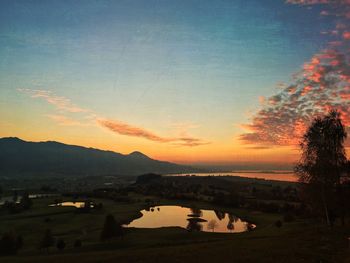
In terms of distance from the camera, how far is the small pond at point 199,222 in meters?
109

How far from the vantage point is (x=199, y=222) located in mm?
123312

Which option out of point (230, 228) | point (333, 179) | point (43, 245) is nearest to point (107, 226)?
point (43, 245)

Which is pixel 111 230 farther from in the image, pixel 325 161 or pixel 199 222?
pixel 325 161

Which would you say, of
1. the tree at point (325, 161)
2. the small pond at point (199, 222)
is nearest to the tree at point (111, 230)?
the small pond at point (199, 222)

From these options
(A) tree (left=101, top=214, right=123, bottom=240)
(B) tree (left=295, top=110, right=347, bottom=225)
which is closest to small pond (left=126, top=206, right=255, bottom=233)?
(A) tree (left=101, top=214, right=123, bottom=240)

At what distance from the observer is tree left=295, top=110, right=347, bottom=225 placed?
4909 centimetres

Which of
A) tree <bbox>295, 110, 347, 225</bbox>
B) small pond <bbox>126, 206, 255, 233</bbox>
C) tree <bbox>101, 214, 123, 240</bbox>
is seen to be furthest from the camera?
small pond <bbox>126, 206, 255, 233</bbox>

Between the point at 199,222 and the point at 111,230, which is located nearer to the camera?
the point at 111,230

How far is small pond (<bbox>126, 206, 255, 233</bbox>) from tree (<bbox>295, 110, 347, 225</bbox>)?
56044 millimetres

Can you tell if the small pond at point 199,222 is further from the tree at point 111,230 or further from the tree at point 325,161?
the tree at point 325,161

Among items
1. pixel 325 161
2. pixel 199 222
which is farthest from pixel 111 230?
pixel 325 161

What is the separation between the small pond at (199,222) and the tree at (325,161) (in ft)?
184

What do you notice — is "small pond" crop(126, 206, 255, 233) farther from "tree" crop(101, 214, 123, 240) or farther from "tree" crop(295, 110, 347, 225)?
"tree" crop(295, 110, 347, 225)

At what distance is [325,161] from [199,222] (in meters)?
82.1
